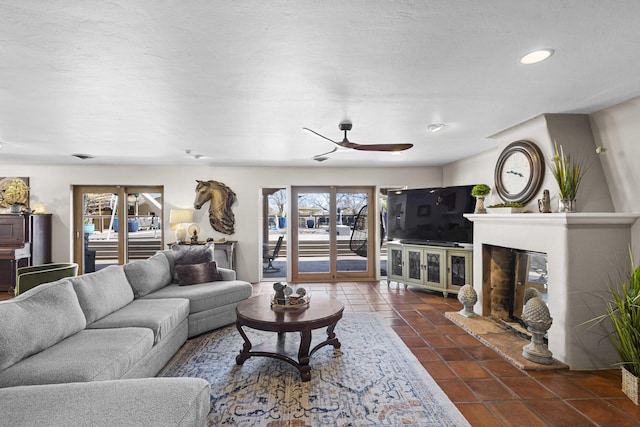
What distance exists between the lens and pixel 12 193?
5.67 m

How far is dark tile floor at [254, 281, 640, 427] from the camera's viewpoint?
2.14 metres

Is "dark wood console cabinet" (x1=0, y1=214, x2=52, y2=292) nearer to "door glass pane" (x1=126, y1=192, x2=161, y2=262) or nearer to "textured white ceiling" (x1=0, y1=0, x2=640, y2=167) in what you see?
"door glass pane" (x1=126, y1=192, x2=161, y2=262)

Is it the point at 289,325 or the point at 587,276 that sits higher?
the point at 587,276

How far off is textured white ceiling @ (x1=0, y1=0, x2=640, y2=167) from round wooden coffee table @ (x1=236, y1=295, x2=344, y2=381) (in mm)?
1832

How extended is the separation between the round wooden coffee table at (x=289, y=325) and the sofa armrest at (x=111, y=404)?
43.5 inches

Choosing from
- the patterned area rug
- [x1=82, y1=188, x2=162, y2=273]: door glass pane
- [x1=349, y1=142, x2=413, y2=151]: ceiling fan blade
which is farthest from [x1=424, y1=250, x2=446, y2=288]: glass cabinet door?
[x1=82, y1=188, x2=162, y2=273]: door glass pane

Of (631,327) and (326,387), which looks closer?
(631,327)

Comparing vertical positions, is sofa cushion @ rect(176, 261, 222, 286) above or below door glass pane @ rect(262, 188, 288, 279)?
below

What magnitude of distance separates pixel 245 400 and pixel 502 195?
3.44m

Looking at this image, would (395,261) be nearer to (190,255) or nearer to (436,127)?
(436,127)

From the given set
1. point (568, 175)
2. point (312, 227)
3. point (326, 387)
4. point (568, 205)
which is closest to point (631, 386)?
point (568, 205)

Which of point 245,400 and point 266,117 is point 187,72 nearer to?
point 266,117

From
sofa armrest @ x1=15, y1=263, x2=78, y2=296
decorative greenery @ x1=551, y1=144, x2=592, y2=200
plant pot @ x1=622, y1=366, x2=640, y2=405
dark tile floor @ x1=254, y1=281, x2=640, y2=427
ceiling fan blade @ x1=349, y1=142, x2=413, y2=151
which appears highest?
ceiling fan blade @ x1=349, y1=142, x2=413, y2=151

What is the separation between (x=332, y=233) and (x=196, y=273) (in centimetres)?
306
